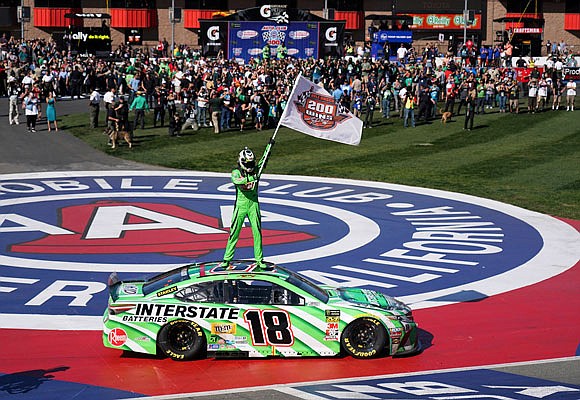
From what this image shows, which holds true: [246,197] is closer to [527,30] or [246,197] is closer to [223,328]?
[223,328]

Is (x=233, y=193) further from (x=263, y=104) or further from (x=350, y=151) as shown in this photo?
(x=263, y=104)

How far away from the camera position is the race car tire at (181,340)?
1427cm

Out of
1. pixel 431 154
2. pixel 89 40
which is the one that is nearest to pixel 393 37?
pixel 89 40

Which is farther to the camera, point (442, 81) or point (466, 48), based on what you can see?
point (466, 48)

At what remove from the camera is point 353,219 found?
84.2ft

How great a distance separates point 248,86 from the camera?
43.3 m

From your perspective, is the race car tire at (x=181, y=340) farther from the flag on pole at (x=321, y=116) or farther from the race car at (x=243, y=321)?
the flag on pole at (x=321, y=116)

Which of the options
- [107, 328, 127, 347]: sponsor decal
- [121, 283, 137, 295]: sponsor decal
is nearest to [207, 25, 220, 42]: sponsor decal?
[121, 283, 137, 295]: sponsor decal

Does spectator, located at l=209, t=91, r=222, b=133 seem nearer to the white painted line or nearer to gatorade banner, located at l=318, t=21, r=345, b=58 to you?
gatorade banner, located at l=318, t=21, r=345, b=58

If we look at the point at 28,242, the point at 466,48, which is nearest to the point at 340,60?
the point at 466,48

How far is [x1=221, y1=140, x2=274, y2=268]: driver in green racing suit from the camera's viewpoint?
1722 cm

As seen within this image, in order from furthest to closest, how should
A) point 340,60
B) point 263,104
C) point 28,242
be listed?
point 340,60
point 263,104
point 28,242

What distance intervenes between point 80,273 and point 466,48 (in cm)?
4597

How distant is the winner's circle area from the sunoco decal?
5 centimetres
